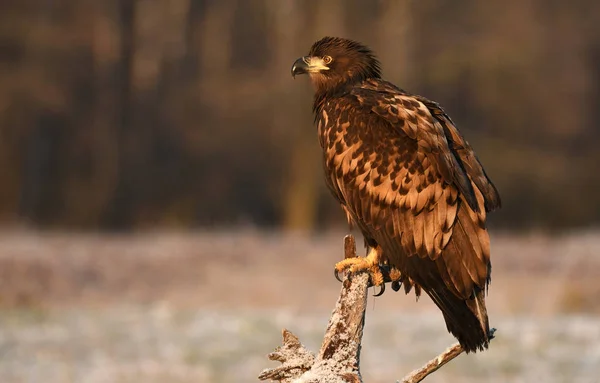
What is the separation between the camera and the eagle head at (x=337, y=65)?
7.23 m

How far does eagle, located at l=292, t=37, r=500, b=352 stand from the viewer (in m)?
5.89

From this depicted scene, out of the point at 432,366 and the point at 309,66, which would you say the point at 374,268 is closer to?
the point at 432,366

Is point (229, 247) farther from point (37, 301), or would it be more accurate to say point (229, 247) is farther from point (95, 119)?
point (95, 119)

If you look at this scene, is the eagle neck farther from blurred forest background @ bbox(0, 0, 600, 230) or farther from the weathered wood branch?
blurred forest background @ bbox(0, 0, 600, 230)

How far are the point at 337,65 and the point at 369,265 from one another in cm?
157

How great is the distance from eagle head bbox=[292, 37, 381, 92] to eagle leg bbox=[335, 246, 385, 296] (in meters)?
1.27

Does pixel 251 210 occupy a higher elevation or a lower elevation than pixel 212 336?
higher

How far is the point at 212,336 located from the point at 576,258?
9.33m

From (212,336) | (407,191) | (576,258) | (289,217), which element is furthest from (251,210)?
(407,191)

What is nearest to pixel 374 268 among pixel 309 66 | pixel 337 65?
pixel 337 65

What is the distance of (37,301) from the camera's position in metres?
18.2

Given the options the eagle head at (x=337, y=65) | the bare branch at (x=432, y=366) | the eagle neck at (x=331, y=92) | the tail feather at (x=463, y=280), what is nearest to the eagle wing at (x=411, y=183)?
the tail feather at (x=463, y=280)

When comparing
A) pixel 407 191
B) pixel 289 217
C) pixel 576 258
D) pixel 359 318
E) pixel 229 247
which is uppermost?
pixel 289 217

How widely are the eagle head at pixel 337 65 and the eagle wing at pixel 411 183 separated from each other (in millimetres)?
226
